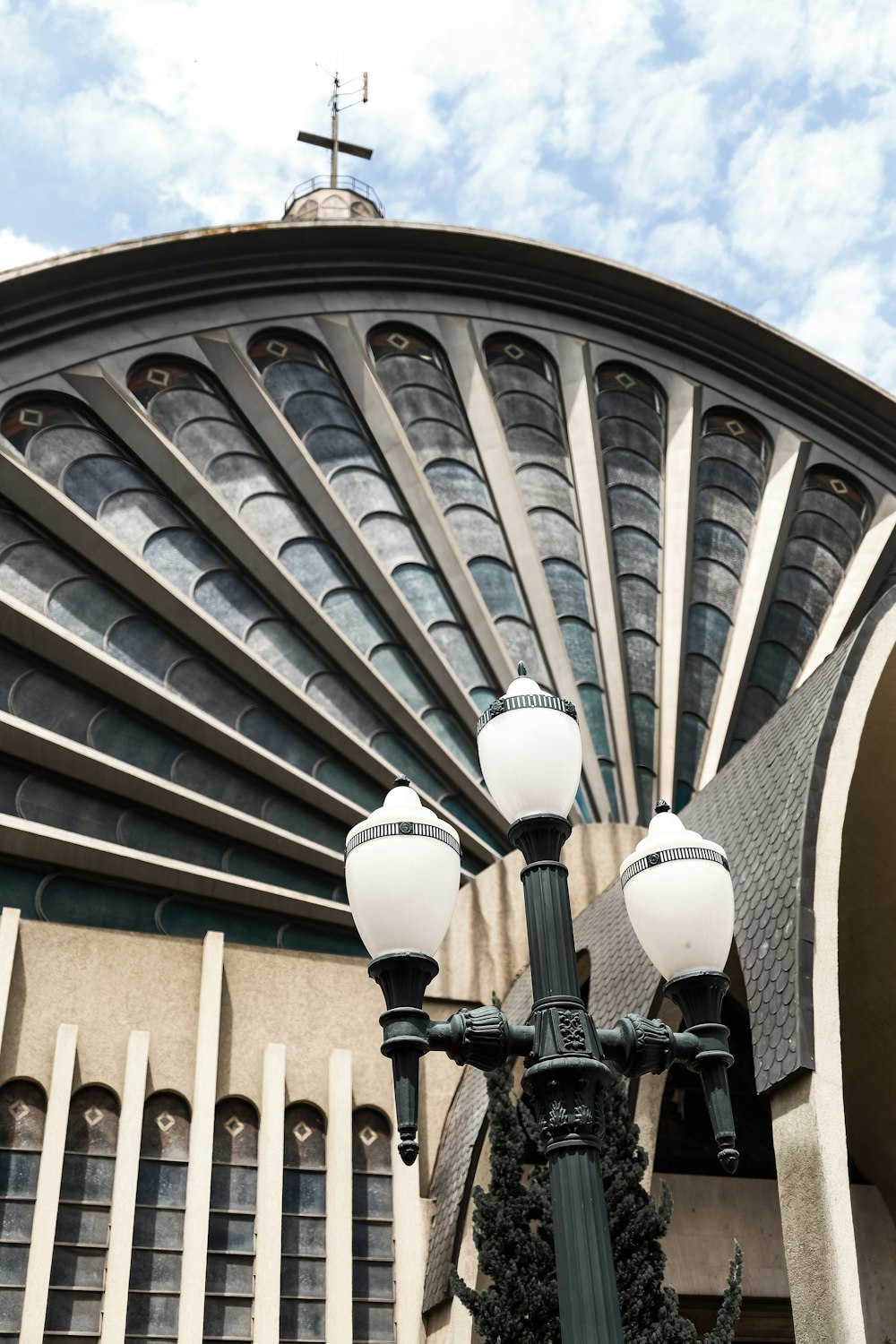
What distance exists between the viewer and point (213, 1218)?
1294 centimetres

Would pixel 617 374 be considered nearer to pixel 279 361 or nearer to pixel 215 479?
pixel 279 361

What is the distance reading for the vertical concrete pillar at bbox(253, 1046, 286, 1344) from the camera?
12.5 metres

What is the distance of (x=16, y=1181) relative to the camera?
1252 centimetres

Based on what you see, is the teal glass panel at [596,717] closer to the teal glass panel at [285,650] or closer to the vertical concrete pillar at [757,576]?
the vertical concrete pillar at [757,576]

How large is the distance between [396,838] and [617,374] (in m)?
19.5

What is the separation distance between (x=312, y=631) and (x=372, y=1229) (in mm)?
7530

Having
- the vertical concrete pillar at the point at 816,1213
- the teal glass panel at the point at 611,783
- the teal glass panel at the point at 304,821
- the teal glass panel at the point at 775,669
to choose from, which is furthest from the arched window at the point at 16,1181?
the teal glass panel at the point at 775,669

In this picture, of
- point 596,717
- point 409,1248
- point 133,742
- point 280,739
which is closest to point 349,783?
point 280,739

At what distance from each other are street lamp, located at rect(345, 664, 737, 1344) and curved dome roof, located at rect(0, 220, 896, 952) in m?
11.0

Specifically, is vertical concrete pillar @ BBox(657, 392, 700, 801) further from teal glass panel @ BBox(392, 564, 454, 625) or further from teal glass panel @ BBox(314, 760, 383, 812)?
teal glass panel @ BBox(314, 760, 383, 812)

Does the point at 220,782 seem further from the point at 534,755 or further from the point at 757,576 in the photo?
the point at 534,755

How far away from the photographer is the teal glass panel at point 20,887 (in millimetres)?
15387

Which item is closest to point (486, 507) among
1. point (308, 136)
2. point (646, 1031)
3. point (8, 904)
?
point (8, 904)

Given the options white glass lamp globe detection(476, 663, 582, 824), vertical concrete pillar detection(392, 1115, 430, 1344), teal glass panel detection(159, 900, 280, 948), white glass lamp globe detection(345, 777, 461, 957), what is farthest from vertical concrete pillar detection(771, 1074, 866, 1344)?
teal glass panel detection(159, 900, 280, 948)
